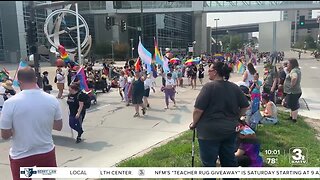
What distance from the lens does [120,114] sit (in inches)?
449

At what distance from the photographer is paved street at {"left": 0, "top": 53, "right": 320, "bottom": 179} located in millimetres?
6618

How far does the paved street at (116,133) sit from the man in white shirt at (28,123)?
2.40 meters

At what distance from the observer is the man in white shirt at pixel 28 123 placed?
3.46 metres

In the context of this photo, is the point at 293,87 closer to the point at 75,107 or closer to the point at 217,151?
the point at 217,151

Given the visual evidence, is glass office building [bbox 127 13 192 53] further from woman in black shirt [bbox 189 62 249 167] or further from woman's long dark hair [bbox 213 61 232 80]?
woman in black shirt [bbox 189 62 249 167]

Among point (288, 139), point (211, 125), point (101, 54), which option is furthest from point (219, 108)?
point (101, 54)

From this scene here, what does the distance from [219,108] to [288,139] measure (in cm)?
348

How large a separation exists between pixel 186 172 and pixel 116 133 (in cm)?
472

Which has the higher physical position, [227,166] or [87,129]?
[227,166]

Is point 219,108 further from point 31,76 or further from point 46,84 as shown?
point 46,84

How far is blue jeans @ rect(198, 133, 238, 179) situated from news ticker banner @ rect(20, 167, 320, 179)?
0.11 meters

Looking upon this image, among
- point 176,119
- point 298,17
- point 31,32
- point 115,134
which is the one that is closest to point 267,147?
point 115,134

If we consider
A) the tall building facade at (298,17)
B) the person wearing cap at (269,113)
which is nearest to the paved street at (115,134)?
the person wearing cap at (269,113)

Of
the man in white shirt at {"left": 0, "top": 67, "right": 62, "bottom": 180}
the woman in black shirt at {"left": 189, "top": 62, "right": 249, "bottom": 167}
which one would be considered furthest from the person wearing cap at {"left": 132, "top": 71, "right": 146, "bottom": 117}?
the man in white shirt at {"left": 0, "top": 67, "right": 62, "bottom": 180}
